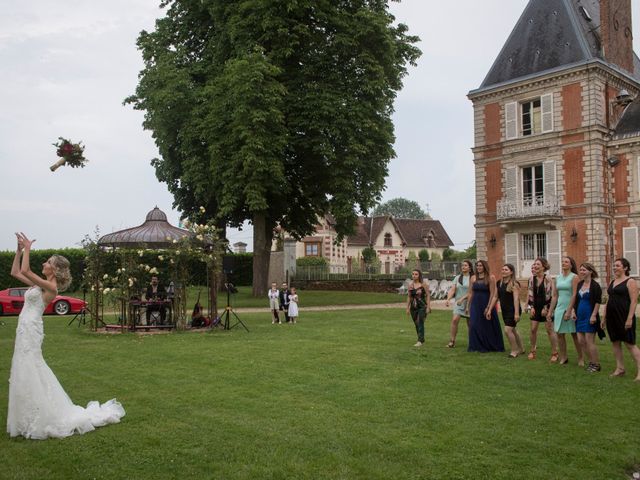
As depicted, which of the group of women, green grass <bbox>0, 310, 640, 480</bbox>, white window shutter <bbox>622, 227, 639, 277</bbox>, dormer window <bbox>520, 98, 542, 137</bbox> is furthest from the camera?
dormer window <bbox>520, 98, 542, 137</bbox>

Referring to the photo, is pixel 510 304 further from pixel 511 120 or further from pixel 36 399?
pixel 511 120

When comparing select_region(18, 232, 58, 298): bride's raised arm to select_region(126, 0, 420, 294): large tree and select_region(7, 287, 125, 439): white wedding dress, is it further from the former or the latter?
select_region(126, 0, 420, 294): large tree

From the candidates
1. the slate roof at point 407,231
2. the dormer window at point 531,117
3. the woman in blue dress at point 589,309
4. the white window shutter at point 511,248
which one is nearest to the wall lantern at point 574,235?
the white window shutter at point 511,248

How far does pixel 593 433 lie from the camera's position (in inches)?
243

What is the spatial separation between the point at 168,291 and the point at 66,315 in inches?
323

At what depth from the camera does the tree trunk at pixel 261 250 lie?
95.4 ft

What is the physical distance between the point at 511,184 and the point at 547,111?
12.9 feet

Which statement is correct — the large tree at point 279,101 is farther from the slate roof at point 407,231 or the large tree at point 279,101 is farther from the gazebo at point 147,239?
the slate roof at point 407,231

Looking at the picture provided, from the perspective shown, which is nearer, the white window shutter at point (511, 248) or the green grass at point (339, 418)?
the green grass at point (339, 418)

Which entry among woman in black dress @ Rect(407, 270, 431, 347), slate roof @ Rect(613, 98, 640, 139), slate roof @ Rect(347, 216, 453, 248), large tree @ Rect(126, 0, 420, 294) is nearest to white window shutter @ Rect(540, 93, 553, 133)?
slate roof @ Rect(613, 98, 640, 139)

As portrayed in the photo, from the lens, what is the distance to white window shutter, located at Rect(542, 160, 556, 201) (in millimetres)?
29875

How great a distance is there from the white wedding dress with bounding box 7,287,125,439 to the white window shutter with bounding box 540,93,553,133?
1093 inches

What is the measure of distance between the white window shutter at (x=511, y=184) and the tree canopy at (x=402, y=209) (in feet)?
289

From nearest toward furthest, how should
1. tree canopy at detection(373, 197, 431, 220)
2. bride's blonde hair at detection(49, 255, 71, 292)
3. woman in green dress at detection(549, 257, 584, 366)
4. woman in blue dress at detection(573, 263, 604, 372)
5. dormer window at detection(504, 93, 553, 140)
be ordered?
bride's blonde hair at detection(49, 255, 71, 292)
woman in blue dress at detection(573, 263, 604, 372)
woman in green dress at detection(549, 257, 584, 366)
dormer window at detection(504, 93, 553, 140)
tree canopy at detection(373, 197, 431, 220)
